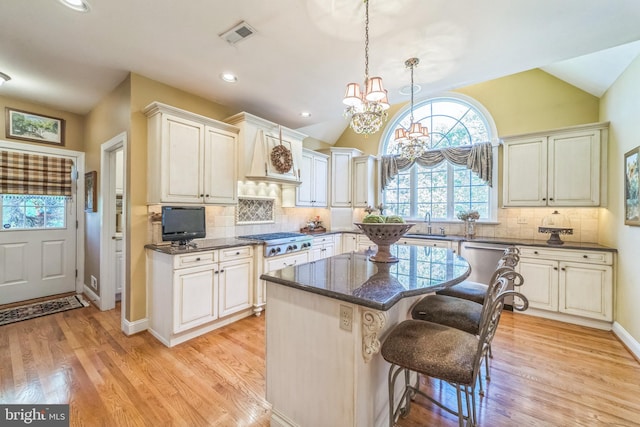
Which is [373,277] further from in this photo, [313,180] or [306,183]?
[313,180]

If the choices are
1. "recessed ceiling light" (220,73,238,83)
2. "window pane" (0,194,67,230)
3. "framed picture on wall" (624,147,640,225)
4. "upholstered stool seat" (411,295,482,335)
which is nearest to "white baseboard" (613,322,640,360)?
"framed picture on wall" (624,147,640,225)

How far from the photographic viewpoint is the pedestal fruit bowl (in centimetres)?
179

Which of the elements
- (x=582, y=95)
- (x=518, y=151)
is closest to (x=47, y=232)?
(x=518, y=151)

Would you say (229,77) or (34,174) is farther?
(34,174)

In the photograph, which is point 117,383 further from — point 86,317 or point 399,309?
point 399,309

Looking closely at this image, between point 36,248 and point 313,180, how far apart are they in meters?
4.25

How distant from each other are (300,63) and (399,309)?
2.44 metres

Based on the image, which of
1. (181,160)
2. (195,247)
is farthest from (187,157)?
(195,247)

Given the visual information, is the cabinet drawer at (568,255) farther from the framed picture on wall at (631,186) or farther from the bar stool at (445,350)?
the bar stool at (445,350)

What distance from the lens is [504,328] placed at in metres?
3.04

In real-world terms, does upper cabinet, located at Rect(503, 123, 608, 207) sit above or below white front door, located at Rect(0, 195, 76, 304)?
above

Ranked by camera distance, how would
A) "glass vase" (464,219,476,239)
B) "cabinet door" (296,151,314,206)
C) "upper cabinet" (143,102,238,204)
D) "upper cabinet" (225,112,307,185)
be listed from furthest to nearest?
1. "cabinet door" (296,151,314,206)
2. "glass vase" (464,219,476,239)
3. "upper cabinet" (225,112,307,185)
4. "upper cabinet" (143,102,238,204)

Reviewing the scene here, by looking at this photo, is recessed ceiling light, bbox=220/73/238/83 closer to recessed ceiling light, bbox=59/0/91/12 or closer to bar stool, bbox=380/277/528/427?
recessed ceiling light, bbox=59/0/91/12

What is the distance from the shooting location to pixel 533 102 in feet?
12.8
